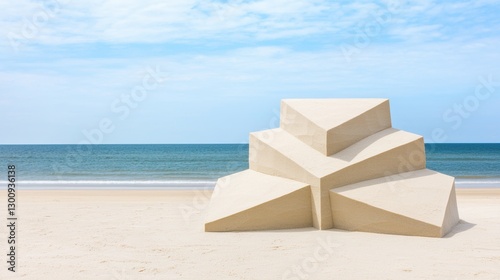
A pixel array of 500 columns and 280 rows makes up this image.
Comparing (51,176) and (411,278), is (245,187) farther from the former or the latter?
(51,176)

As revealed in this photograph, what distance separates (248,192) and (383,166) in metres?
2.69

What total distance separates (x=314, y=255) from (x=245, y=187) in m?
2.67

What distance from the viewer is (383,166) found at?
9594 millimetres

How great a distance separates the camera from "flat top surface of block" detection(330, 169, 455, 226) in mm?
8758

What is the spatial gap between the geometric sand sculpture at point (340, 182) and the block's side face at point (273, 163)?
0.02 meters

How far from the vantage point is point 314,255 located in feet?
25.4

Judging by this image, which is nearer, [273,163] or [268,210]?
[268,210]

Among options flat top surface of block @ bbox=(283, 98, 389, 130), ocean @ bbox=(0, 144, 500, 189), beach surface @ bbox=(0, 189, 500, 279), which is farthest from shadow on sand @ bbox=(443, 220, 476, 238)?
ocean @ bbox=(0, 144, 500, 189)

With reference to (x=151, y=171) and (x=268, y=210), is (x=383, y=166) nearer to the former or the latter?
(x=268, y=210)

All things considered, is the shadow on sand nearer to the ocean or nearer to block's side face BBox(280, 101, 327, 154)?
block's side face BBox(280, 101, 327, 154)

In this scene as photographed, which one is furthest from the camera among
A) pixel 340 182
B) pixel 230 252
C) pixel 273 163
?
pixel 273 163

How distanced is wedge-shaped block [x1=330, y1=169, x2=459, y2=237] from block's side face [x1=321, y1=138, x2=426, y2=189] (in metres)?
0.13

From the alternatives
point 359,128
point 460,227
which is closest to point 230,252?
point 359,128

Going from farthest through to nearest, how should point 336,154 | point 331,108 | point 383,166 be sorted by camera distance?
point 331,108 → point 336,154 → point 383,166
